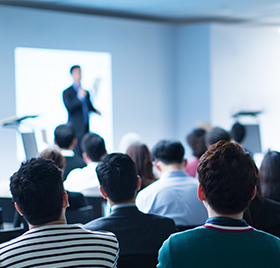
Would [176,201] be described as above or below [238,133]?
below

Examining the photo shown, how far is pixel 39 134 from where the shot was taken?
20.0 ft

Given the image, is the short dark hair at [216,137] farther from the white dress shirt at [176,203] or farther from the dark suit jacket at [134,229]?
the dark suit jacket at [134,229]

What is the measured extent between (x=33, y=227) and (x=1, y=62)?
190 inches

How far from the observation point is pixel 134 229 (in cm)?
178

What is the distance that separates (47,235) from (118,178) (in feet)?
1.98

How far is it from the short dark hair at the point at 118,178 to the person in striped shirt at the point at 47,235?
0.43 meters

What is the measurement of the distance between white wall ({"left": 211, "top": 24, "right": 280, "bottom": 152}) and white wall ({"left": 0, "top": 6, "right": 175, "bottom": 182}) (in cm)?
90

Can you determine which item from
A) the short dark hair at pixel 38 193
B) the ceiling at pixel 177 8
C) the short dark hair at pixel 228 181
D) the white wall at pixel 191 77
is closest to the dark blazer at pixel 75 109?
the ceiling at pixel 177 8

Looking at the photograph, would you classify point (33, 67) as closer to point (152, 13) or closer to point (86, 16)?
point (86, 16)

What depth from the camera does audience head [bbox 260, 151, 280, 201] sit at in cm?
266

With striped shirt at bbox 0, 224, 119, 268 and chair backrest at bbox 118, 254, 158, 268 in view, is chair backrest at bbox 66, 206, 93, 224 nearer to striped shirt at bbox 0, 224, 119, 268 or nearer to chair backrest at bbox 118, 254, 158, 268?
chair backrest at bbox 118, 254, 158, 268

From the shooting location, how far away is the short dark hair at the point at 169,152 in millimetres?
2885

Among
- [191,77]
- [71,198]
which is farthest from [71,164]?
[191,77]

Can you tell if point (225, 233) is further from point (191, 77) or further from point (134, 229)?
point (191, 77)
